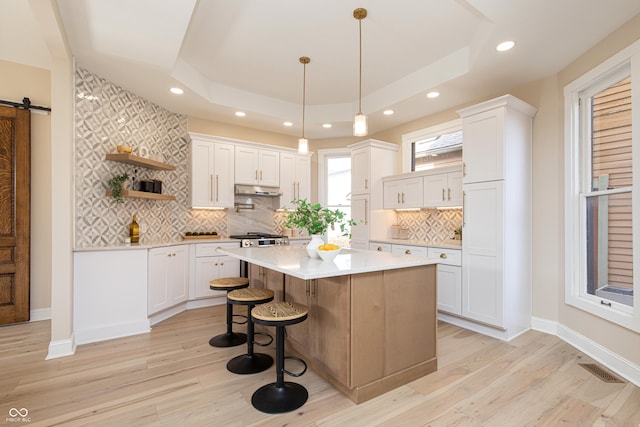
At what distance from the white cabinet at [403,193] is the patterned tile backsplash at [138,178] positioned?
36 cm

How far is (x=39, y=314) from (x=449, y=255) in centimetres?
491

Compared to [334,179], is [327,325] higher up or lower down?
lower down

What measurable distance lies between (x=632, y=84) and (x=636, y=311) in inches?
68.3

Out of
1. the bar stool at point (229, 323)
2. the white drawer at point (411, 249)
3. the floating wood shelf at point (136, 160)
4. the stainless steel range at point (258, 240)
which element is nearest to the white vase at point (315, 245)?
the bar stool at point (229, 323)

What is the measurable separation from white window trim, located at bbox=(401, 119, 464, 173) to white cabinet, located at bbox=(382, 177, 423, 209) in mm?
454

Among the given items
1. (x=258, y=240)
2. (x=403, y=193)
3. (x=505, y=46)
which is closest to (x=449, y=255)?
(x=403, y=193)

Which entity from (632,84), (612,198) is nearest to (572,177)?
(612,198)

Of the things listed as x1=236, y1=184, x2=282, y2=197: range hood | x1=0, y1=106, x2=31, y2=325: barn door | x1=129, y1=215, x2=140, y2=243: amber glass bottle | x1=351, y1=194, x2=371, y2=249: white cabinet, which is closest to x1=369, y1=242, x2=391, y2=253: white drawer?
x1=351, y1=194, x2=371, y2=249: white cabinet

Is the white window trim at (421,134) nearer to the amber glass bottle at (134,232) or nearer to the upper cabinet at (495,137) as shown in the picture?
the upper cabinet at (495,137)

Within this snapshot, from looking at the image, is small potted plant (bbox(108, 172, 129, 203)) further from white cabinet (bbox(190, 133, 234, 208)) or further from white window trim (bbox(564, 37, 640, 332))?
white window trim (bbox(564, 37, 640, 332))

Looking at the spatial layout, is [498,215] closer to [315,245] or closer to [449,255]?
[449,255]

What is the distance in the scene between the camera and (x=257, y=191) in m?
4.98

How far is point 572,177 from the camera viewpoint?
10.1 feet

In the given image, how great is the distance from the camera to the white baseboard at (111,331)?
3057mm
